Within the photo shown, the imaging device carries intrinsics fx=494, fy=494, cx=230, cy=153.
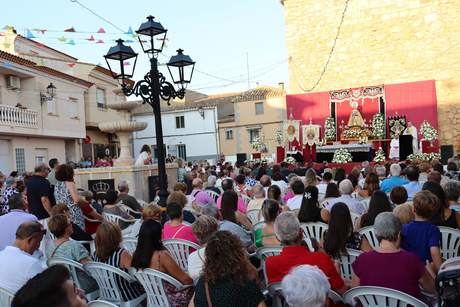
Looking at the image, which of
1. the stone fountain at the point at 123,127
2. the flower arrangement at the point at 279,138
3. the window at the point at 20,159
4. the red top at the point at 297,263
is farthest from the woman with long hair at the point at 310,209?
the window at the point at 20,159

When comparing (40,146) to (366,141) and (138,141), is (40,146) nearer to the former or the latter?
(366,141)

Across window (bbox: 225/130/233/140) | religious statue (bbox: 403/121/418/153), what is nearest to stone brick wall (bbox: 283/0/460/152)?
religious statue (bbox: 403/121/418/153)

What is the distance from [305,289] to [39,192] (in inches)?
188

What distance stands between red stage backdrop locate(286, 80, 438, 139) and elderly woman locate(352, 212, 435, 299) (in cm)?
1911

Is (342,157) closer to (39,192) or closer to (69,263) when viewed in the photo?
(39,192)

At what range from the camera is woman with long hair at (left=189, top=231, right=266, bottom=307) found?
2.81 metres

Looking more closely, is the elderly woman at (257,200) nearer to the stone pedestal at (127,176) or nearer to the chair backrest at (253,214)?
the chair backrest at (253,214)

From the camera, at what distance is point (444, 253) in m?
4.52

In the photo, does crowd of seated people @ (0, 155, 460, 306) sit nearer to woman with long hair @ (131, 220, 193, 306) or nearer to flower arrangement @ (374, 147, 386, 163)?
woman with long hair @ (131, 220, 193, 306)

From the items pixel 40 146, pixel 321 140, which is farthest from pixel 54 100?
pixel 321 140

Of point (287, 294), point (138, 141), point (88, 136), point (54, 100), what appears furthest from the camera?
point (138, 141)

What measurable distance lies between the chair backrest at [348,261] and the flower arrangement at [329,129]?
716 inches

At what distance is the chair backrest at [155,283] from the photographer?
144 inches

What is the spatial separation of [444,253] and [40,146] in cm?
2109
